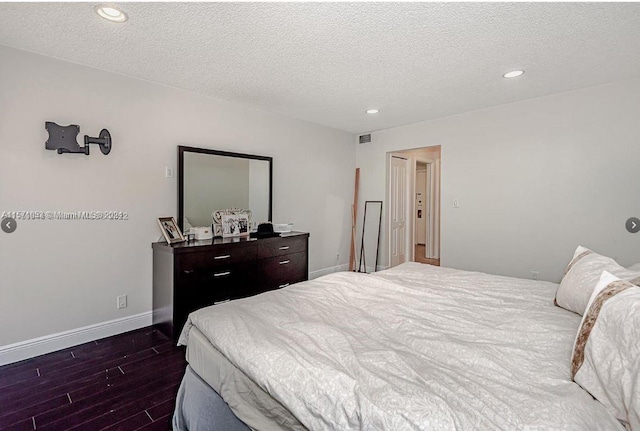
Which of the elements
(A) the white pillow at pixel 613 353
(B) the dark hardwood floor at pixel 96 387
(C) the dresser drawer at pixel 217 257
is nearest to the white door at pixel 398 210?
(C) the dresser drawer at pixel 217 257

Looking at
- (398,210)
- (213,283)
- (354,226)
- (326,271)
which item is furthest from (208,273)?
(398,210)

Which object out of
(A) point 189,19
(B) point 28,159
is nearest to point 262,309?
(A) point 189,19

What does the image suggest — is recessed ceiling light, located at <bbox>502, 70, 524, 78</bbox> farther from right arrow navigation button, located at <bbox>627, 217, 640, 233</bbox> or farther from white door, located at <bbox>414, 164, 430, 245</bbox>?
white door, located at <bbox>414, 164, 430, 245</bbox>

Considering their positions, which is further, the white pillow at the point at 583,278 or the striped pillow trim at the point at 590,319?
the white pillow at the point at 583,278

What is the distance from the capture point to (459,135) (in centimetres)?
421

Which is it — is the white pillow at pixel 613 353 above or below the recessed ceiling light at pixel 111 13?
below

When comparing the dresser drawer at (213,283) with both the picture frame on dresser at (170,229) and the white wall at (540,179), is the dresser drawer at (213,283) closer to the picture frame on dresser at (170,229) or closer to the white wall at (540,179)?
the picture frame on dresser at (170,229)

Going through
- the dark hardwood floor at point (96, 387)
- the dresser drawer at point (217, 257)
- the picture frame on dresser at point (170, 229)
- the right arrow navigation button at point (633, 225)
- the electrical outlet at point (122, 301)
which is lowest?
the dark hardwood floor at point (96, 387)

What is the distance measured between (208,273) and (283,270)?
38.4 inches

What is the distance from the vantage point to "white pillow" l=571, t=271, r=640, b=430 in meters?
0.91

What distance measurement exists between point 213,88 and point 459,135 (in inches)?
126

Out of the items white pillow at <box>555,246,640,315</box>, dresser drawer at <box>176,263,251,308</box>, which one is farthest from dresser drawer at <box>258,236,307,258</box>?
white pillow at <box>555,246,640,315</box>

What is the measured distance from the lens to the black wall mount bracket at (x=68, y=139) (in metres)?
2.54

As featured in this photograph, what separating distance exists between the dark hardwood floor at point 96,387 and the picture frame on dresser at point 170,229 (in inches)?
37.3
